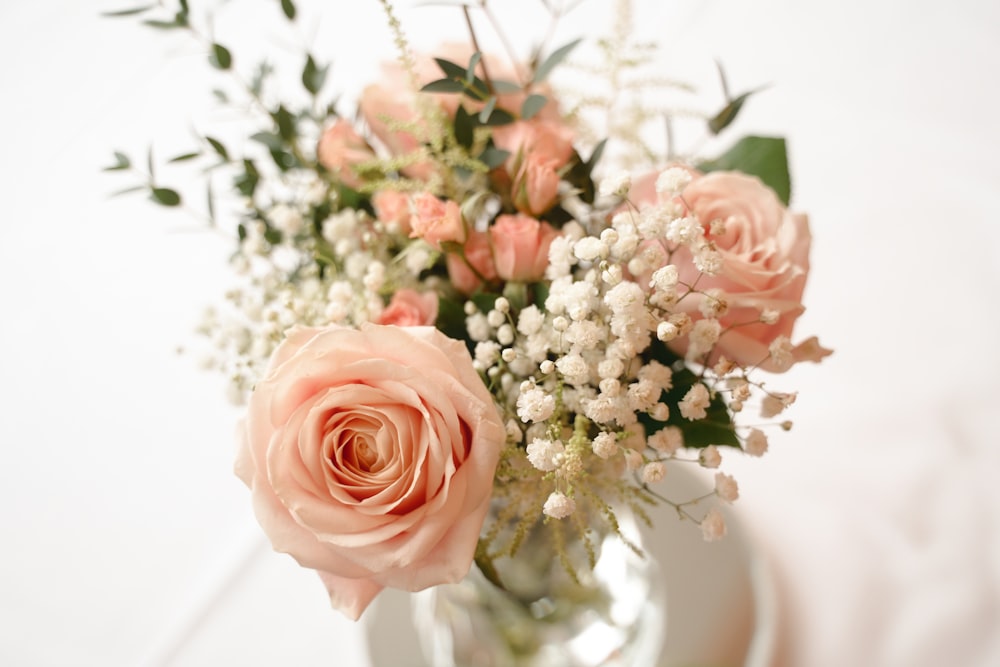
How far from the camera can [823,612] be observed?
751 mm

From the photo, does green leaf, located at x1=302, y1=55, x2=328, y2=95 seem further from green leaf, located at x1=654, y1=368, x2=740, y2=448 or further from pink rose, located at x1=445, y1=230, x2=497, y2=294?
green leaf, located at x1=654, y1=368, x2=740, y2=448

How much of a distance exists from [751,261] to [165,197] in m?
0.42

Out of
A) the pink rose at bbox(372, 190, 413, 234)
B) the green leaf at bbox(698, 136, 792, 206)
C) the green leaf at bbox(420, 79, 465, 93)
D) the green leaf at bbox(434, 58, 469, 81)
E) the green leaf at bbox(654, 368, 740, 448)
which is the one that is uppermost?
the green leaf at bbox(434, 58, 469, 81)

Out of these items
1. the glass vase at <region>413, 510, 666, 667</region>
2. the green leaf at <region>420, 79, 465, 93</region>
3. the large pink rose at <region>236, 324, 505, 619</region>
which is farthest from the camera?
the glass vase at <region>413, 510, 666, 667</region>

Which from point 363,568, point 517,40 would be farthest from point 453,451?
point 517,40

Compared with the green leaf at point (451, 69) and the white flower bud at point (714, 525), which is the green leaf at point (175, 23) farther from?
the white flower bud at point (714, 525)

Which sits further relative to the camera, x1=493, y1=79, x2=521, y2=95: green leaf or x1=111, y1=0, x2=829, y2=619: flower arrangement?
x1=493, y1=79, x2=521, y2=95: green leaf

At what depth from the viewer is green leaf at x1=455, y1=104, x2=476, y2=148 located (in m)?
0.53

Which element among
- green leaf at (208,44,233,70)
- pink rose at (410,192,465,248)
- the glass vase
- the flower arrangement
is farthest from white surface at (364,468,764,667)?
green leaf at (208,44,233,70)

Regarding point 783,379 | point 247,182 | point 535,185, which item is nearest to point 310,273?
point 247,182

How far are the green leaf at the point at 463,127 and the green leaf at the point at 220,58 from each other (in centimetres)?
19

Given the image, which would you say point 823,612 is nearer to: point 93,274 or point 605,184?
point 605,184

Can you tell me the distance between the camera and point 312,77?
1.99 feet

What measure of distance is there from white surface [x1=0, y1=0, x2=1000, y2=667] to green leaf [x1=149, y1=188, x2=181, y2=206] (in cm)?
42
